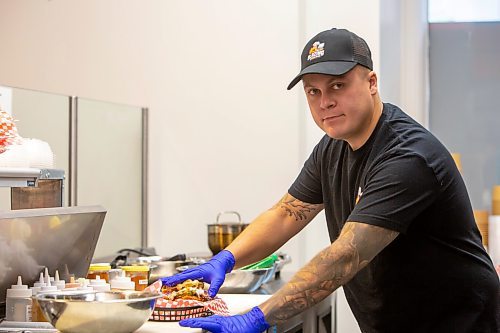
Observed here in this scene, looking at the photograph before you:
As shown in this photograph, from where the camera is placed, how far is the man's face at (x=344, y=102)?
2.37 metres

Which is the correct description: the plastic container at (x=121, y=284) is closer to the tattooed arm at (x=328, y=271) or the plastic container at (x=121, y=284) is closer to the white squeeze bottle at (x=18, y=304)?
the white squeeze bottle at (x=18, y=304)

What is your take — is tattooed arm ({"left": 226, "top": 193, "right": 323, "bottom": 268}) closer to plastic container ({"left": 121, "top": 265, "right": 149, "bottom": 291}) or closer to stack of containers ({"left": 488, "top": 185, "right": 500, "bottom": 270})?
plastic container ({"left": 121, "top": 265, "right": 149, "bottom": 291})

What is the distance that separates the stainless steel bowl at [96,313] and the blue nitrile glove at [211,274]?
1.37ft

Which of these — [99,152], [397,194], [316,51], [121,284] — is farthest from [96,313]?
[99,152]

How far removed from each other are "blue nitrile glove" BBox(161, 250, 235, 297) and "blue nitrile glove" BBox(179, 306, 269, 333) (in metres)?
0.32

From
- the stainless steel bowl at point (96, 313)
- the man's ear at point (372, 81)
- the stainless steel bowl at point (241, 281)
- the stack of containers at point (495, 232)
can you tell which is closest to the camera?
the stainless steel bowl at point (96, 313)

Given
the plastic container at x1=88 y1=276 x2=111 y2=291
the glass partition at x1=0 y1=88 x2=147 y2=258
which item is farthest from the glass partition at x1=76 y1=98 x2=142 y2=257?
the plastic container at x1=88 y1=276 x2=111 y2=291

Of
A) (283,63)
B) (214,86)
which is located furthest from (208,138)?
(283,63)

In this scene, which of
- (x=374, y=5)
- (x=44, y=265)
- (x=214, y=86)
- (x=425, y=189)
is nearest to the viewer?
(x=425, y=189)

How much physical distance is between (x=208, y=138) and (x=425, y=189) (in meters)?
2.04

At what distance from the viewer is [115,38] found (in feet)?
14.1

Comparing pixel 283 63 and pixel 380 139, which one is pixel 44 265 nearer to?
pixel 380 139

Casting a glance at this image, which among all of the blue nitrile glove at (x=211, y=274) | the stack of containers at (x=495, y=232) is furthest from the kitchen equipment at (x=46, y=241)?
the stack of containers at (x=495, y=232)

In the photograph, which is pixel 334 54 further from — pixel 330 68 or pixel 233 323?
pixel 233 323
